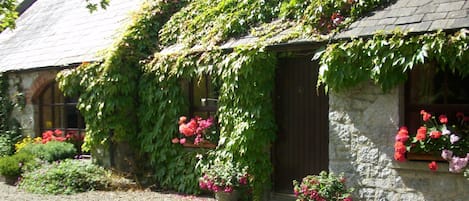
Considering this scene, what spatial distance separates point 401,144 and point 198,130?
11.9 ft

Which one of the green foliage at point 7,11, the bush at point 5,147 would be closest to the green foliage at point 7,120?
the bush at point 5,147

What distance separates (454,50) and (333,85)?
5.08ft

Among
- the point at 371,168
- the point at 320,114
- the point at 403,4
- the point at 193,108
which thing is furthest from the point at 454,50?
the point at 193,108

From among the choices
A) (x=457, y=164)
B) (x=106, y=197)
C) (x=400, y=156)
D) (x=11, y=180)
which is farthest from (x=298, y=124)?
(x=11, y=180)

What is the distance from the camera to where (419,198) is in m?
6.31

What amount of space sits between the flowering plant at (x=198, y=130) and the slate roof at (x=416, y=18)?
9.73 ft

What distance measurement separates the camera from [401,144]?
6.17 meters

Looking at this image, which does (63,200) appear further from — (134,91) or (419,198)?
(419,198)

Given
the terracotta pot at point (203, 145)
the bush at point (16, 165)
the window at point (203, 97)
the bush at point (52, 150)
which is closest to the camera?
the terracotta pot at point (203, 145)

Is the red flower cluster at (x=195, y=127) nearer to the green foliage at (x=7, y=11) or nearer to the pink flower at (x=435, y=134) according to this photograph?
the green foliage at (x=7, y=11)

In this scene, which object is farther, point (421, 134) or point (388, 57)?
point (388, 57)

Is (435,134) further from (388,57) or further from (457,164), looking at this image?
(388,57)

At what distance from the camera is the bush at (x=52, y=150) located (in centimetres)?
1095

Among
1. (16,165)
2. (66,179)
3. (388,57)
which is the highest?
(388,57)
